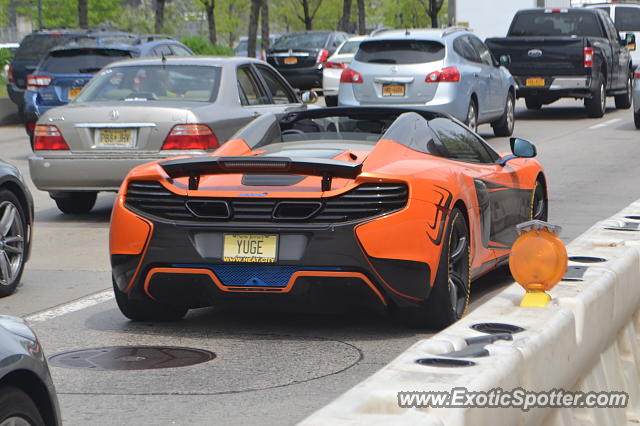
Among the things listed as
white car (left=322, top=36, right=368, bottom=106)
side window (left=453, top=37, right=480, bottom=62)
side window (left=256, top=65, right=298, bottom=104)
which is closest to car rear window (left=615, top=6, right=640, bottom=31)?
white car (left=322, top=36, right=368, bottom=106)

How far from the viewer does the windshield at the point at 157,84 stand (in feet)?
42.4

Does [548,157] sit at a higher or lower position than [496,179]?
lower

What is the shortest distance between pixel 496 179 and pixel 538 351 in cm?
442

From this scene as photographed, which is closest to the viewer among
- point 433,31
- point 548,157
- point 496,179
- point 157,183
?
point 157,183

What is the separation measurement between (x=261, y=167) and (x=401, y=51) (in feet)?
44.6

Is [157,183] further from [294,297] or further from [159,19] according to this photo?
[159,19]

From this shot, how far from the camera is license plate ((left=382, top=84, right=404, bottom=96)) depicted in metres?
20.0

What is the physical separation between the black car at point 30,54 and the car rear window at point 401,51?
6084 millimetres

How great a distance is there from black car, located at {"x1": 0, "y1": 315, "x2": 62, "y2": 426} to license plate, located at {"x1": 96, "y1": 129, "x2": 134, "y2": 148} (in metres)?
8.02

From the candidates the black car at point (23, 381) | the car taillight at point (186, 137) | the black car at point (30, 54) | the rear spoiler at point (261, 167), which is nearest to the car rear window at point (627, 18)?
the black car at point (30, 54)

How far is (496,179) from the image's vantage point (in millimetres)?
8570

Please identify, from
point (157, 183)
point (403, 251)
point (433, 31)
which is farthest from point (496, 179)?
point (433, 31)

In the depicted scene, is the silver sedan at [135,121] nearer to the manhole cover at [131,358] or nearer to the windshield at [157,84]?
the windshield at [157,84]

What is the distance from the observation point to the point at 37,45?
2758cm
